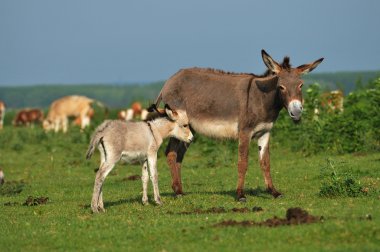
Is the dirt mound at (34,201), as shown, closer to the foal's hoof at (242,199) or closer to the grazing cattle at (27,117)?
the foal's hoof at (242,199)

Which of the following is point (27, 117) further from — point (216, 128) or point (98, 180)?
point (98, 180)

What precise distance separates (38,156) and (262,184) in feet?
41.8

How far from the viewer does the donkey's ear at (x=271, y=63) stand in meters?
14.8

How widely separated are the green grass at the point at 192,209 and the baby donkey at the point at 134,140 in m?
0.65

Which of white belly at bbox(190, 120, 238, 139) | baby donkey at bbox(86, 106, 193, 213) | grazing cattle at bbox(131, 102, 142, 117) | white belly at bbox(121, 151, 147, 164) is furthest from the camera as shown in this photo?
grazing cattle at bbox(131, 102, 142, 117)

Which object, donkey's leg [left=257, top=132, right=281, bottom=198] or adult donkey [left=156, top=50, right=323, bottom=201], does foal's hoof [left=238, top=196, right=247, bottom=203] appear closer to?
adult donkey [left=156, top=50, right=323, bottom=201]

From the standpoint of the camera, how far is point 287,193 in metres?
15.7

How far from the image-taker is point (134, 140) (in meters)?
14.0

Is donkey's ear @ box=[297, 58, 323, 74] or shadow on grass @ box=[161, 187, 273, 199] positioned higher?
donkey's ear @ box=[297, 58, 323, 74]

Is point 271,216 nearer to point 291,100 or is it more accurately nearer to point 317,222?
point 317,222

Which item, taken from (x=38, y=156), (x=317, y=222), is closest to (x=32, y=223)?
(x=317, y=222)

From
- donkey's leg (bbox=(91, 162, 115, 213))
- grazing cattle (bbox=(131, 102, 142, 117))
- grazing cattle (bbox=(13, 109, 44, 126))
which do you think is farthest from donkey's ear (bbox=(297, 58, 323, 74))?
grazing cattle (bbox=(13, 109, 44, 126))

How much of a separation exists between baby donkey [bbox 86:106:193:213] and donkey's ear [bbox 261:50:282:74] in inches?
76.6

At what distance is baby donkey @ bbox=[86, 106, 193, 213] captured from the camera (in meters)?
13.7
